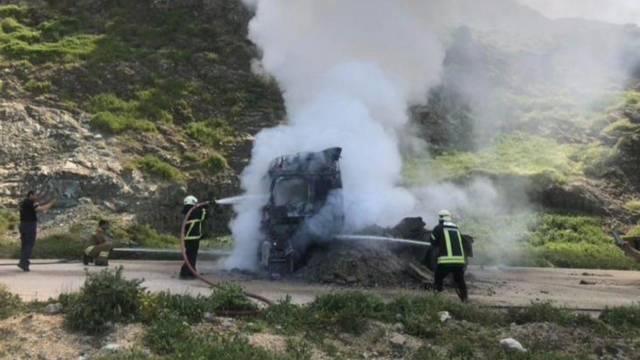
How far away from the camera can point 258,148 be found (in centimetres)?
1526

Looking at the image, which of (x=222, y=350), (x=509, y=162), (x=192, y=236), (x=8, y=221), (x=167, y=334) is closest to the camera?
(x=222, y=350)

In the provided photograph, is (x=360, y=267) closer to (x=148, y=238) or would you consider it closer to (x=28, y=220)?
(x=28, y=220)

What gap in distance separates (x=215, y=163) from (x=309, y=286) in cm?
1639

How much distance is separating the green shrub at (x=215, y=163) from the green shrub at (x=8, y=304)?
19.2 meters

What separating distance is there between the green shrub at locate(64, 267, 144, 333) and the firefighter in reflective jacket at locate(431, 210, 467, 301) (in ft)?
18.1

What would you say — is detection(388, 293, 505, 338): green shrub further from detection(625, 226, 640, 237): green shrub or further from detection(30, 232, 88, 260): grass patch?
detection(625, 226, 640, 237): green shrub

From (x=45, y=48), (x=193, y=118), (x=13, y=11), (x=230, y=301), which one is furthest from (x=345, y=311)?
(x=13, y=11)

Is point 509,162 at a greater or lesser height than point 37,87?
lesser

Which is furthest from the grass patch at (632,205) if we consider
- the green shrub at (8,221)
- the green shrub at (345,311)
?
the green shrub at (8,221)

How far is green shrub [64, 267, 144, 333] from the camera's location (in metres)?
7.18

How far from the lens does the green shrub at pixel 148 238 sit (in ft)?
69.4

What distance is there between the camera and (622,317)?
9.12m

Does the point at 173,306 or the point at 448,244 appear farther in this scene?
the point at 448,244

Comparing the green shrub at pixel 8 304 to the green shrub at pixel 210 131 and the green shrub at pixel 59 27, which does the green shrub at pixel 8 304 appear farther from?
the green shrub at pixel 59 27
